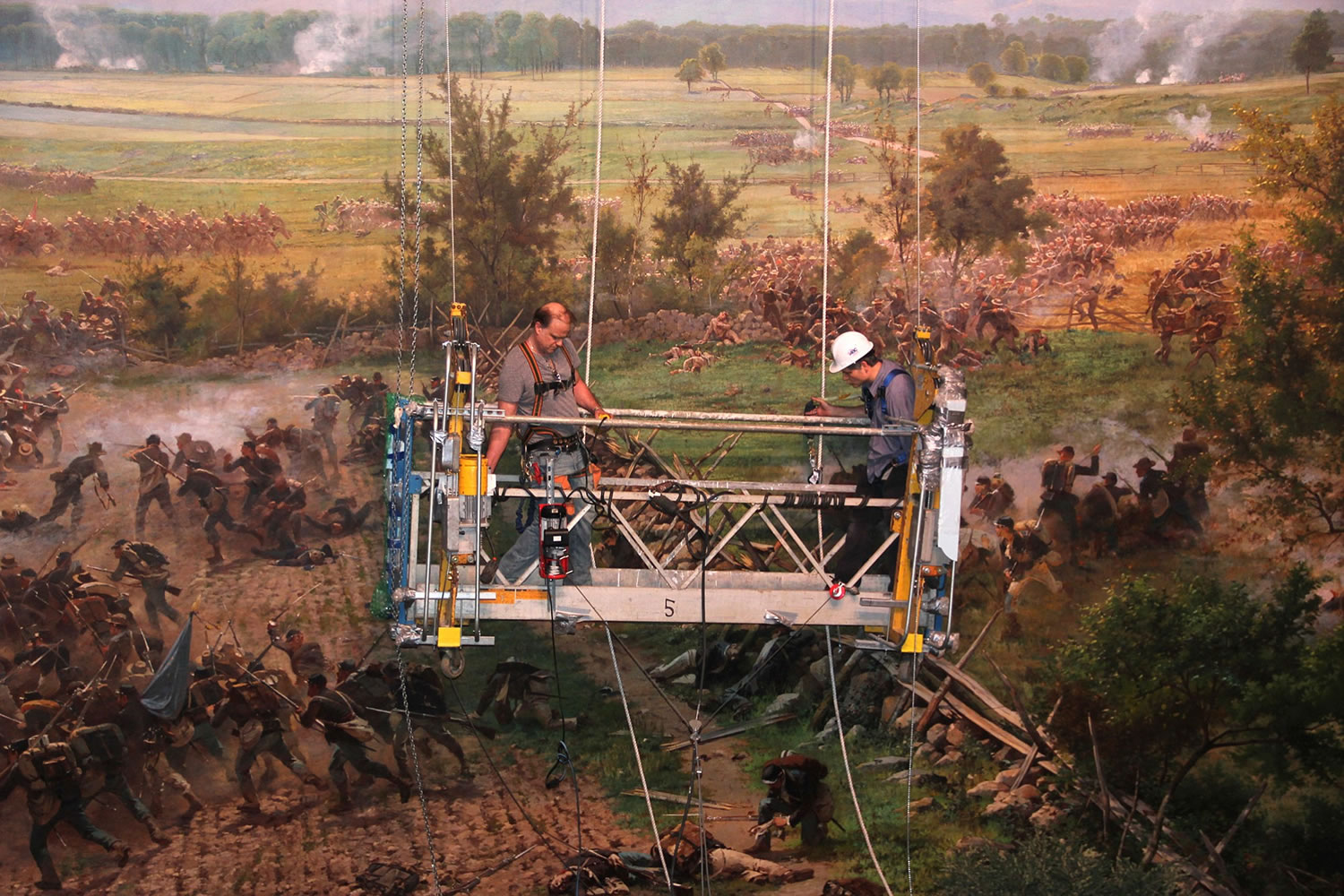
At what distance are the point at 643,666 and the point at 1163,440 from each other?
5.84 m

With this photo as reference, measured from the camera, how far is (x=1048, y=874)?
36.0ft

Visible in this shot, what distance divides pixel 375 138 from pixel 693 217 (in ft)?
12.4

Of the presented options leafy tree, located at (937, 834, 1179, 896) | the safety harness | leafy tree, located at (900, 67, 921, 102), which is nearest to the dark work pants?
the safety harness

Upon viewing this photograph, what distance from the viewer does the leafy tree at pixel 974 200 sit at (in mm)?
15570

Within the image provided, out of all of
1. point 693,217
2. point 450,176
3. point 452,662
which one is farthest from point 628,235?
point 452,662

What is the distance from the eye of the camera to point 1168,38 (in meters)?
15.6

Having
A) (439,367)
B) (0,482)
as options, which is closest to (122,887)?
(0,482)

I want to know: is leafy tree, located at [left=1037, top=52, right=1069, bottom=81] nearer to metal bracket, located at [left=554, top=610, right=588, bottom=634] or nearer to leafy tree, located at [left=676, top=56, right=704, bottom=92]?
leafy tree, located at [left=676, top=56, right=704, bottom=92]

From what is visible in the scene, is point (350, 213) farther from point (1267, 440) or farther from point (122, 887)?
point (1267, 440)

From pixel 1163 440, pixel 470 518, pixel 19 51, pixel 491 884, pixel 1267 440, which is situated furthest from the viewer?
pixel 19 51

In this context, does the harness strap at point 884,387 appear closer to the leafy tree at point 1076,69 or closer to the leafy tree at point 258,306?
the leafy tree at point 1076,69

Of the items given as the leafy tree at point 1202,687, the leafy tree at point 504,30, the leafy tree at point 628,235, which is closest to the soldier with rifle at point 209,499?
the leafy tree at point 628,235

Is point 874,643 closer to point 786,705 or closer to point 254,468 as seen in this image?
point 786,705

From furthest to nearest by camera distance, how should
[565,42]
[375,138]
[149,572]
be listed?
[565,42] < [375,138] < [149,572]
